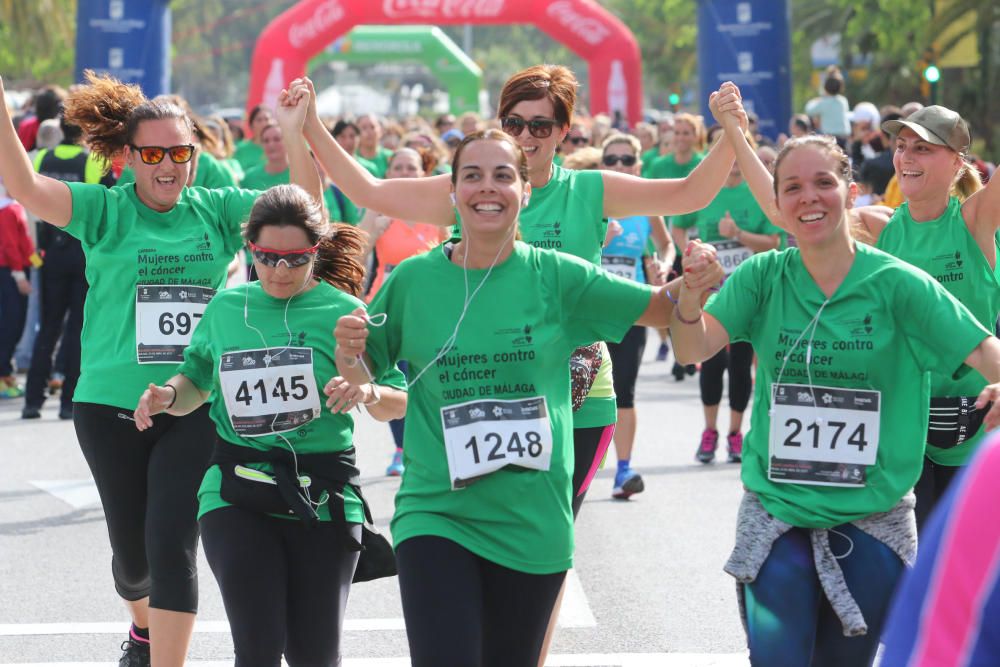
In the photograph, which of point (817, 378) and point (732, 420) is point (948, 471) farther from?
point (732, 420)

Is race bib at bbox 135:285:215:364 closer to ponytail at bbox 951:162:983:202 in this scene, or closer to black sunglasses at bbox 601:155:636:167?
ponytail at bbox 951:162:983:202

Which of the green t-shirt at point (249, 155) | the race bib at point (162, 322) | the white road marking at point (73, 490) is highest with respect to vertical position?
the green t-shirt at point (249, 155)

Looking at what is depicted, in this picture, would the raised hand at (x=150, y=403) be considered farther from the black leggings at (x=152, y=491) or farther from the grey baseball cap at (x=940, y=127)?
the grey baseball cap at (x=940, y=127)

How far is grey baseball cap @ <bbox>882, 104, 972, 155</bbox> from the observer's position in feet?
17.6

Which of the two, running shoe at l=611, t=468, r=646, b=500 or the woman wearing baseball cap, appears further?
running shoe at l=611, t=468, r=646, b=500

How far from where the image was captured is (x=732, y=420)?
10383mm

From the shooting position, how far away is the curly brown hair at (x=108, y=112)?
532 centimetres

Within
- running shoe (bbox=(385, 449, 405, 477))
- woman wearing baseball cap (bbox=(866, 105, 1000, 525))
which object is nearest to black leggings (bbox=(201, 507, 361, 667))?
woman wearing baseball cap (bbox=(866, 105, 1000, 525))

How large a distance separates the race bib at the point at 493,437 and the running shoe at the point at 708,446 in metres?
6.33

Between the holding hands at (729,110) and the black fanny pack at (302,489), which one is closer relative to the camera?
the black fanny pack at (302,489)

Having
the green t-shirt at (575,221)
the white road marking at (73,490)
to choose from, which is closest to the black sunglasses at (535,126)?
the green t-shirt at (575,221)

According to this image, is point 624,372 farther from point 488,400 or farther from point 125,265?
point 488,400

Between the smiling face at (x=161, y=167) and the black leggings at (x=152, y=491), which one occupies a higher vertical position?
the smiling face at (x=161, y=167)

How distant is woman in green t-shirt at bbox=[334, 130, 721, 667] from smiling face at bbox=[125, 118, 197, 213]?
1.38 m
